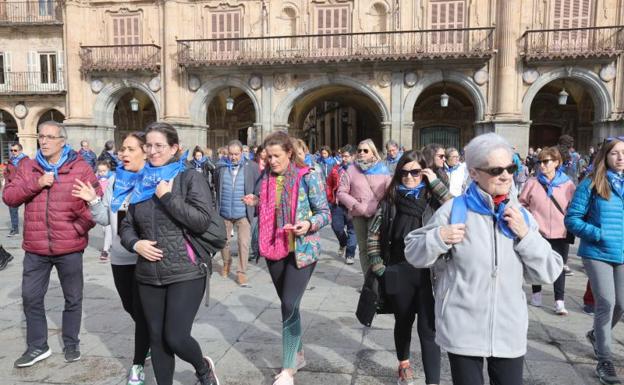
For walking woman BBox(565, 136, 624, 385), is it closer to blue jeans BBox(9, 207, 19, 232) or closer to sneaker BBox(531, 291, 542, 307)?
sneaker BBox(531, 291, 542, 307)

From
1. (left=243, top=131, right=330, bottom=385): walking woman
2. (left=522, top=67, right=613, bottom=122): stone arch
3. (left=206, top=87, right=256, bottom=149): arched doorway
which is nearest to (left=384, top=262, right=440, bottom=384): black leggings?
(left=243, top=131, right=330, bottom=385): walking woman

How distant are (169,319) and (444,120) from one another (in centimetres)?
2286

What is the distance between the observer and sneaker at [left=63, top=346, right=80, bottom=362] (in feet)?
13.3

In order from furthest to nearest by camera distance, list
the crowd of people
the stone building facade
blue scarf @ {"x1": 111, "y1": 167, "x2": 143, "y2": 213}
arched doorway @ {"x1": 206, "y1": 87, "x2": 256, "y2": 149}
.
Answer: arched doorway @ {"x1": 206, "y1": 87, "x2": 256, "y2": 149}
the stone building facade
blue scarf @ {"x1": 111, "y1": 167, "x2": 143, "y2": 213}
the crowd of people

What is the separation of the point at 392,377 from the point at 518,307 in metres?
1.72

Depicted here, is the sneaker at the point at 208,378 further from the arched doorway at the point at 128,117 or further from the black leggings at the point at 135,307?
the arched doorway at the point at 128,117

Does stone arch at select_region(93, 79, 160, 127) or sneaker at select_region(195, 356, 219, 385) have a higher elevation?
stone arch at select_region(93, 79, 160, 127)

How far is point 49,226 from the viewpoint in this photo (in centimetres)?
392

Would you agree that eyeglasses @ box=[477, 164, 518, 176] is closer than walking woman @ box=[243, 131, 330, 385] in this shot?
Yes

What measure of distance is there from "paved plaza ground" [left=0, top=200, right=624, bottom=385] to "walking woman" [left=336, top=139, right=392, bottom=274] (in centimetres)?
94

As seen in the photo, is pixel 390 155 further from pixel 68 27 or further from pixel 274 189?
pixel 68 27

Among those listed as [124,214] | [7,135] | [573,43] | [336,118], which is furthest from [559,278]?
[336,118]

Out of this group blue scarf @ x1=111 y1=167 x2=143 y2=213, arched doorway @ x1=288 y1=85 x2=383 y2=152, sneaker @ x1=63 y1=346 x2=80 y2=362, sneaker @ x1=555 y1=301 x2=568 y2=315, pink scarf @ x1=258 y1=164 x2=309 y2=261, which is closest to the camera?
blue scarf @ x1=111 y1=167 x2=143 y2=213

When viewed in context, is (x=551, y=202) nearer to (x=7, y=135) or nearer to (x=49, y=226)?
(x=49, y=226)
